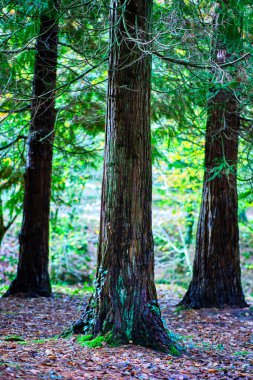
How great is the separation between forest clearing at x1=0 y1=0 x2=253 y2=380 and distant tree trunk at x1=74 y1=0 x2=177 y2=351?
0.04 ft

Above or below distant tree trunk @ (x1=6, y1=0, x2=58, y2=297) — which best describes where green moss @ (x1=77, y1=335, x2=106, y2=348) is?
below

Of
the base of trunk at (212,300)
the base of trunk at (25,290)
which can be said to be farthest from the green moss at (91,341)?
the base of trunk at (25,290)

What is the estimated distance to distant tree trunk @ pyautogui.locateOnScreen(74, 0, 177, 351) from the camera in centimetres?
614

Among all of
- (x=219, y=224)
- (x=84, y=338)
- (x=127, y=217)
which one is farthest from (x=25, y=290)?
(x=127, y=217)

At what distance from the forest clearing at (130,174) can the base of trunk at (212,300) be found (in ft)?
0.06

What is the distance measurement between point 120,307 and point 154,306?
0.46 metres

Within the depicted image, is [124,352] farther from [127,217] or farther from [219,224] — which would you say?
[219,224]

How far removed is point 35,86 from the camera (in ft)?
34.1

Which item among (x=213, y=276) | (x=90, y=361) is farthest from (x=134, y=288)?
(x=213, y=276)

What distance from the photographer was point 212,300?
9.70 m

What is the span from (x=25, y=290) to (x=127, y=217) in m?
5.25

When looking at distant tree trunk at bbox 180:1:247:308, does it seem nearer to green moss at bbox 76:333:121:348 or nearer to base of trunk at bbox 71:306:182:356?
base of trunk at bbox 71:306:182:356

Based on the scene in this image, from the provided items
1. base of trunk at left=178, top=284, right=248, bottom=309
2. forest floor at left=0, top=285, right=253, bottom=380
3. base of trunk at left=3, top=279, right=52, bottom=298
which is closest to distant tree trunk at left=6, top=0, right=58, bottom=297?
base of trunk at left=3, top=279, right=52, bottom=298

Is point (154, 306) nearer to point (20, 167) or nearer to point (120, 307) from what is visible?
point (120, 307)
